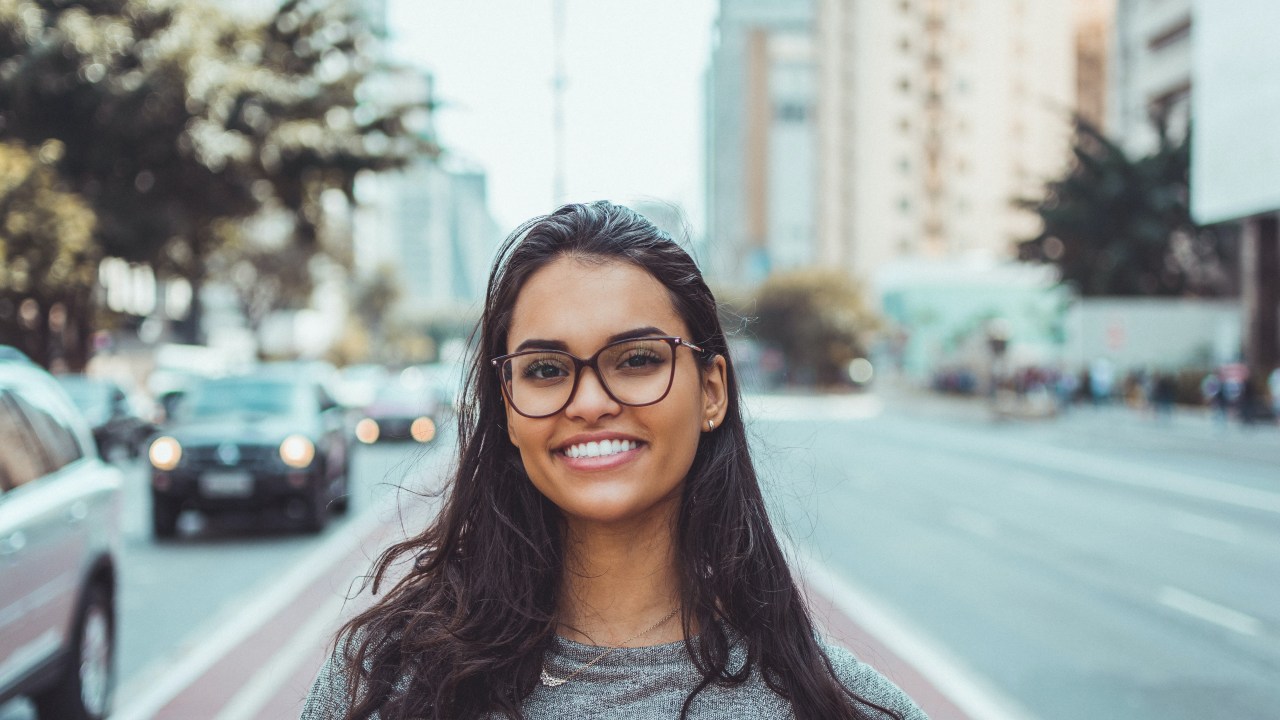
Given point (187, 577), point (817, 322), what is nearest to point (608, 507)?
point (187, 577)

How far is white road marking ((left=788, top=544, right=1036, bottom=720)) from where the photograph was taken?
6.65m

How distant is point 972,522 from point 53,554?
12.3 m

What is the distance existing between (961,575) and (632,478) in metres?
10.3

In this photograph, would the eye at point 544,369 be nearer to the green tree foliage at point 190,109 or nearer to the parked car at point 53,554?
the parked car at point 53,554

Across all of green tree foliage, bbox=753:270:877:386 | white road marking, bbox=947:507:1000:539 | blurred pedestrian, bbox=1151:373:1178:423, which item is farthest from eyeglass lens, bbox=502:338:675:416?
green tree foliage, bbox=753:270:877:386

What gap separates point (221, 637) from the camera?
8.27 meters

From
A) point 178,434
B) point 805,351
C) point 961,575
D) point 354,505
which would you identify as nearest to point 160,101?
point 354,505

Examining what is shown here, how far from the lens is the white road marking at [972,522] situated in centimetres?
1482

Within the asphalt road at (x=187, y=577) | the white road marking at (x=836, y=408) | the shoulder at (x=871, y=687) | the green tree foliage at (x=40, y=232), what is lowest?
the white road marking at (x=836, y=408)

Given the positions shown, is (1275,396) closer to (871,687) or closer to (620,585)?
(871,687)

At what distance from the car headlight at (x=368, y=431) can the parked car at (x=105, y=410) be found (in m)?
6.36

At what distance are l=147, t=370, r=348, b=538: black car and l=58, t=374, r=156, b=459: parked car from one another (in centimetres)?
893

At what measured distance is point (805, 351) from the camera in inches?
2965

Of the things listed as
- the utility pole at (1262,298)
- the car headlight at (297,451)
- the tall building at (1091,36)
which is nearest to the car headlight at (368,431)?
the car headlight at (297,451)
